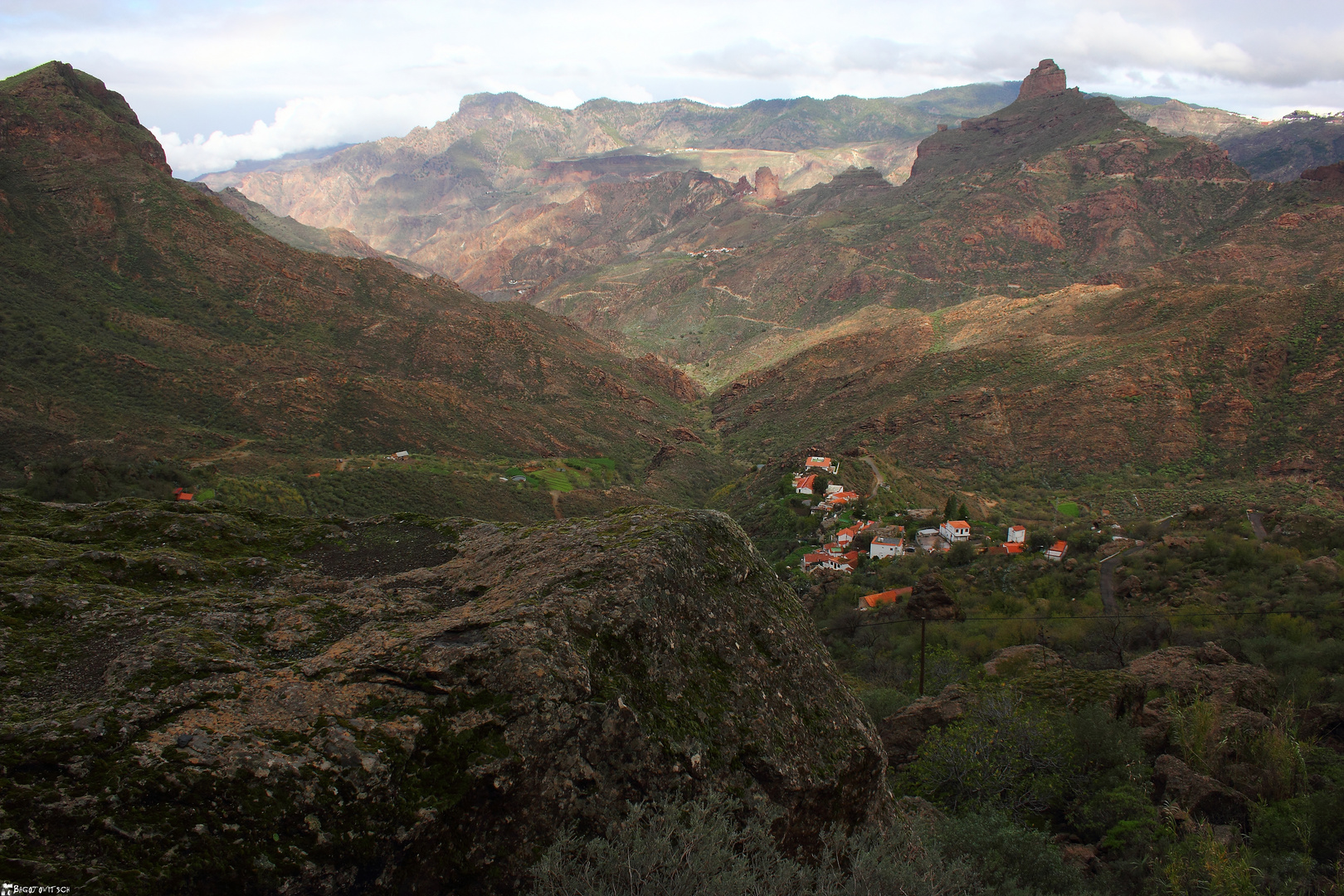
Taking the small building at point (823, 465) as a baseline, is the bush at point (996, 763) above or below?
above

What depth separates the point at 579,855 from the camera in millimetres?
4176

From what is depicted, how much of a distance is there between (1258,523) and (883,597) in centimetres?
1830

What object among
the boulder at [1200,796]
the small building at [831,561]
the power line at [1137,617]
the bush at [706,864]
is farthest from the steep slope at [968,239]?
the bush at [706,864]

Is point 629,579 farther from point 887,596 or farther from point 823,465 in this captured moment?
point 823,465

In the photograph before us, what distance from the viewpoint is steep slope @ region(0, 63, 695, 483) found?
1738 inches

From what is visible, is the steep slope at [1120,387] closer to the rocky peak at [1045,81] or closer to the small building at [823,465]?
the small building at [823,465]

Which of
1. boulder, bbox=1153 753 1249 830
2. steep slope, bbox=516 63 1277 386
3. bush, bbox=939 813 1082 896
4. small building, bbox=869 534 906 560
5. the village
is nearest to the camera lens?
bush, bbox=939 813 1082 896

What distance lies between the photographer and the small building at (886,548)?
3816 centimetres

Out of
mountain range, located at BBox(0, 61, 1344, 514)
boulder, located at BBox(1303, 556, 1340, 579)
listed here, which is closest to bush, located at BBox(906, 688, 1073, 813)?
boulder, located at BBox(1303, 556, 1340, 579)

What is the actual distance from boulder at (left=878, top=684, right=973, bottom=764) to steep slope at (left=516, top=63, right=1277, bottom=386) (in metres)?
97.0

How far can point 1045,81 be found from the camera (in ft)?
573

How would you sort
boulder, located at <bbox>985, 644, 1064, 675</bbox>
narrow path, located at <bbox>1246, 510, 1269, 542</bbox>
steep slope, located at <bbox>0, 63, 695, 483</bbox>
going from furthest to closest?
steep slope, located at <bbox>0, 63, 695, 483</bbox> → narrow path, located at <bbox>1246, 510, 1269, 542</bbox> → boulder, located at <bbox>985, 644, 1064, 675</bbox>

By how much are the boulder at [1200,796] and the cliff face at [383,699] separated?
652 cm

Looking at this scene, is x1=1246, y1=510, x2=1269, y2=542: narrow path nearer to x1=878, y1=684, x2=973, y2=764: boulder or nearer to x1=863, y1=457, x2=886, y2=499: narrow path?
x1=863, y1=457, x2=886, y2=499: narrow path
